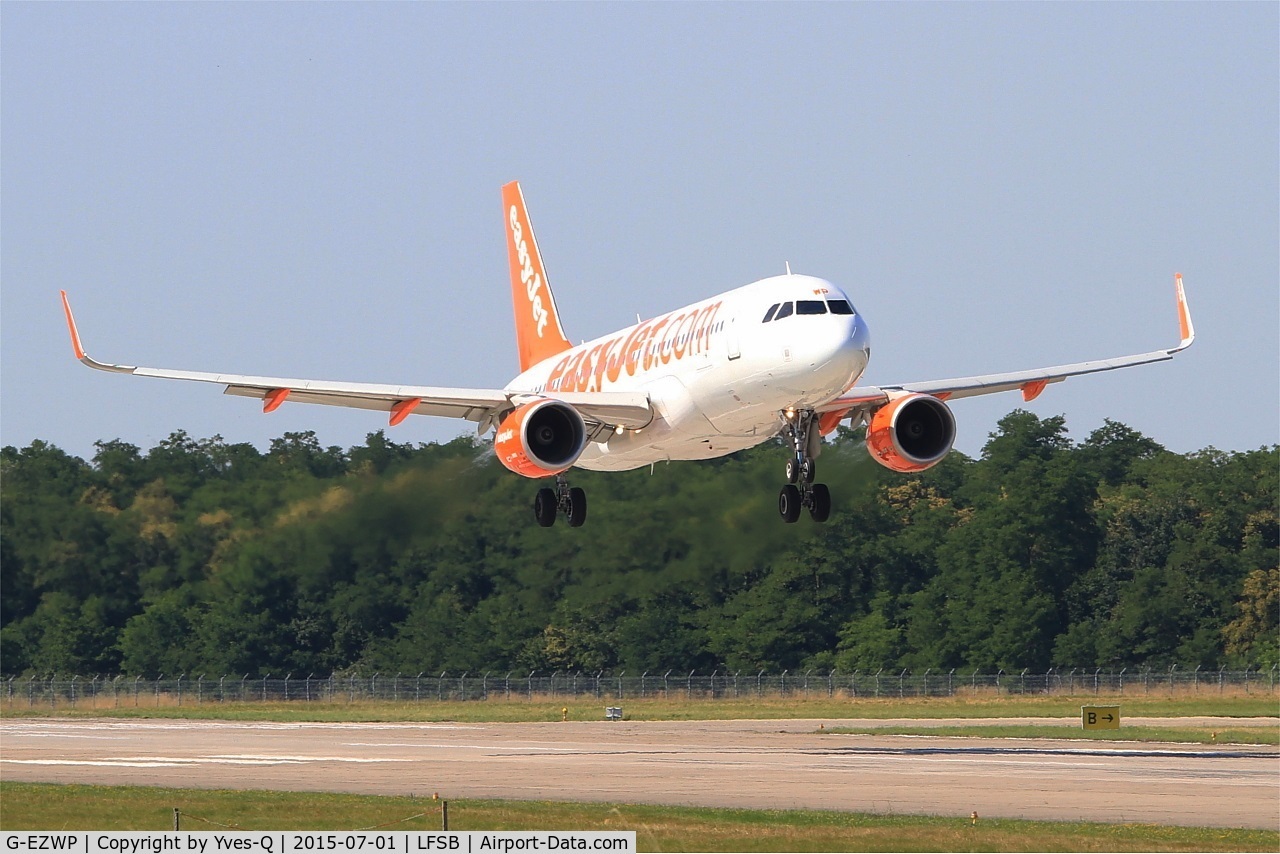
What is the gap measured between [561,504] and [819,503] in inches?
280

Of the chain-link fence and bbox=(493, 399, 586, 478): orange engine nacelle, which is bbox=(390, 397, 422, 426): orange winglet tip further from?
the chain-link fence

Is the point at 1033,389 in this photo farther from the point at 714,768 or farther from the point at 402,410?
Answer: the point at 402,410

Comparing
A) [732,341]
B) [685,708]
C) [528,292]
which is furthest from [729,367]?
[685,708]

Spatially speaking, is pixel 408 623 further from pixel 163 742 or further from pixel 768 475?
pixel 768 475

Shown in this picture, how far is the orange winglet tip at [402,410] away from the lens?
46250 millimetres

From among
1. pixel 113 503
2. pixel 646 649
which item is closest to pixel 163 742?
pixel 113 503

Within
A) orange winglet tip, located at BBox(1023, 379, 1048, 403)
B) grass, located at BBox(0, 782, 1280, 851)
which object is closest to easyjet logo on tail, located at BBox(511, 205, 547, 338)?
orange winglet tip, located at BBox(1023, 379, 1048, 403)

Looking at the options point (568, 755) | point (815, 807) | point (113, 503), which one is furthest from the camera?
point (113, 503)

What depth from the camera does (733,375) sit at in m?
39.3

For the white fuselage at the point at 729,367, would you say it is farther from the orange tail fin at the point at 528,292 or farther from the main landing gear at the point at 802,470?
the orange tail fin at the point at 528,292

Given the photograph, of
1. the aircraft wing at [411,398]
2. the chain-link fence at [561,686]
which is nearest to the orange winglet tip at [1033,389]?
the aircraft wing at [411,398]

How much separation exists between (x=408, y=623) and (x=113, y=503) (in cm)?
1670

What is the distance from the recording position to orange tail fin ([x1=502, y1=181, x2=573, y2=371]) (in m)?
57.2
